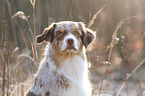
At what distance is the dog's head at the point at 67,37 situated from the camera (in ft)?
13.3

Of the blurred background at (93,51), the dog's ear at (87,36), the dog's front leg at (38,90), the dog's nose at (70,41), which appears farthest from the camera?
the dog's ear at (87,36)

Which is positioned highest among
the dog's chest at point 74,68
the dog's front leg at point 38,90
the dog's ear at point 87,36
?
the dog's ear at point 87,36

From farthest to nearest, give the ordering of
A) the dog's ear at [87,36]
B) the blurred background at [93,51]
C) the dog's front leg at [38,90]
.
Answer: the dog's ear at [87,36], the blurred background at [93,51], the dog's front leg at [38,90]

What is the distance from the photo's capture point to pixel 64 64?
424cm

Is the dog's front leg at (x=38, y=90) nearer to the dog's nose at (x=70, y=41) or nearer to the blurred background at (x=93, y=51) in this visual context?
the blurred background at (x=93, y=51)

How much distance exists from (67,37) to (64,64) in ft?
1.76

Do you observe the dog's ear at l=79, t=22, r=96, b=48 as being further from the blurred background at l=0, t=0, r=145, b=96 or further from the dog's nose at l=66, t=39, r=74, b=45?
the dog's nose at l=66, t=39, r=74, b=45

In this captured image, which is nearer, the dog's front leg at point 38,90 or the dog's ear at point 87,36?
the dog's front leg at point 38,90

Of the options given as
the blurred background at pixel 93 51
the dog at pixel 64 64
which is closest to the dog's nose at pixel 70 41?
the dog at pixel 64 64

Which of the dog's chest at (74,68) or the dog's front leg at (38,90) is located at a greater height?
the dog's chest at (74,68)

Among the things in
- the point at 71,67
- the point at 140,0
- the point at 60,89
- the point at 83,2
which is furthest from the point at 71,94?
the point at 83,2

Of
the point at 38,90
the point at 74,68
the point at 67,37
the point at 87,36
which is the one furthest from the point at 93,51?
the point at 38,90

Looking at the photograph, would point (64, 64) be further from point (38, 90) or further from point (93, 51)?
point (93, 51)

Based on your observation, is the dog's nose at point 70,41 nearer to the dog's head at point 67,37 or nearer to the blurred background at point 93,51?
the dog's head at point 67,37
